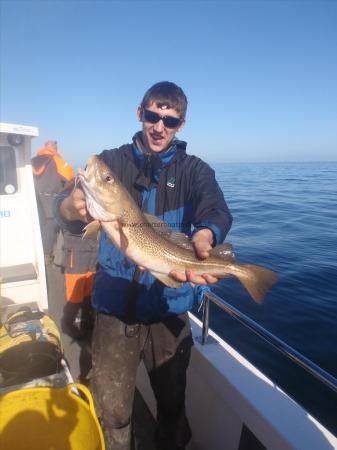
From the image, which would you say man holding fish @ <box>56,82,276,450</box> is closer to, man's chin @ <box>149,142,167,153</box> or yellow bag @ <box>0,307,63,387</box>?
man's chin @ <box>149,142,167,153</box>

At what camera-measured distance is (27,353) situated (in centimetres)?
294

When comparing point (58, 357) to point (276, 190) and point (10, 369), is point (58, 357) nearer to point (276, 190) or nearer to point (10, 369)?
point (10, 369)

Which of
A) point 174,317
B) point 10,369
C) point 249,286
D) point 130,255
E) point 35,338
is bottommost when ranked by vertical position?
point 10,369

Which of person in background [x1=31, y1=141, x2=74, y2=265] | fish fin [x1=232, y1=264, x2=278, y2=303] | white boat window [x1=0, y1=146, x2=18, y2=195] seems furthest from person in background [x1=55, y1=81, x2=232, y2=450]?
person in background [x1=31, y1=141, x2=74, y2=265]

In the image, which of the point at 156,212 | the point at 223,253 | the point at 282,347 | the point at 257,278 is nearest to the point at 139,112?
the point at 156,212

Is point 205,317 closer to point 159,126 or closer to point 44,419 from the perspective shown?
point 44,419

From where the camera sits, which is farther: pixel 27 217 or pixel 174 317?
pixel 27 217

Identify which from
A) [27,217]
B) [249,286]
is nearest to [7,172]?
[27,217]

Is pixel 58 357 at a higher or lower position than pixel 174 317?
lower

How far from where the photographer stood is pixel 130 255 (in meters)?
2.75

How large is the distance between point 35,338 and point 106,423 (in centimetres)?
101

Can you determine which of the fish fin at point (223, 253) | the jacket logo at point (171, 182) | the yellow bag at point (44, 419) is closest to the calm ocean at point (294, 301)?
the fish fin at point (223, 253)

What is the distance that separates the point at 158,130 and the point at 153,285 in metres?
1.41

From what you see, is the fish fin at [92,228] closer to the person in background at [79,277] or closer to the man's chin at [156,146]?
the man's chin at [156,146]
